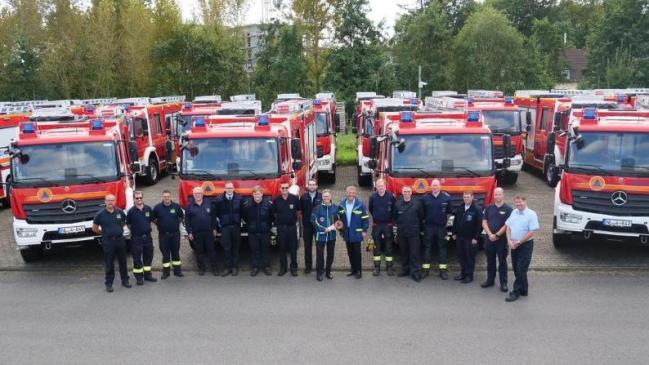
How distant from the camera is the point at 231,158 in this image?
37.4ft

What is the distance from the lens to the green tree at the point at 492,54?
126ft

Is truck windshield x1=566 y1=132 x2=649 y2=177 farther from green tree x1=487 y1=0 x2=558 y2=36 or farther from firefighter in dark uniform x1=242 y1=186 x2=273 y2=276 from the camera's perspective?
green tree x1=487 y1=0 x2=558 y2=36

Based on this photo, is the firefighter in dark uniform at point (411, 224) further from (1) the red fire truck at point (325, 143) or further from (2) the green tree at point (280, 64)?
(2) the green tree at point (280, 64)

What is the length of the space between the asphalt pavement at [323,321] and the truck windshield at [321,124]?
9.58 meters

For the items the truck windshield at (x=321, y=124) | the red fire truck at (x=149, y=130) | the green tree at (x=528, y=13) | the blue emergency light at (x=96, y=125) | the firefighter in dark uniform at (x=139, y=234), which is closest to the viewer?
the firefighter in dark uniform at (x=139, y=234)

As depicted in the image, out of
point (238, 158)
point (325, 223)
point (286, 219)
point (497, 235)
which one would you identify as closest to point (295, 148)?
point (238, 158)

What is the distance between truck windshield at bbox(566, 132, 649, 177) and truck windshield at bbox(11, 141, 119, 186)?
8244 millimetres

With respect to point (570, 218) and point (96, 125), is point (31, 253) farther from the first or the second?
point (570, 218)

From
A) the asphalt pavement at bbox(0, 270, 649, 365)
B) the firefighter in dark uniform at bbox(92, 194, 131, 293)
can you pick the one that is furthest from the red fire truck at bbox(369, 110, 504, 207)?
the firefighter in dark uniform at bbox(92, 194, 131, 293)

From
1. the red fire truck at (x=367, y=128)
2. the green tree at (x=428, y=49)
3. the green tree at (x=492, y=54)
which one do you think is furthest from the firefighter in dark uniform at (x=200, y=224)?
the green tree at (x=428, y=49)

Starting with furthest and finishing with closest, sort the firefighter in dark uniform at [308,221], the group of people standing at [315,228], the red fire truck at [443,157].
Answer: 1. the red fire truck at [443,157]
2. the firefighter in dark uniform at [308,221]
3. the group of people standing at [315,228]

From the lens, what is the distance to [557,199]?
11438 mm

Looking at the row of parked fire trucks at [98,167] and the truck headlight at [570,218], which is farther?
the row of parked fire trucks at [98,167]

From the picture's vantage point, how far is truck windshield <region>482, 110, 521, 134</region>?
19.4 metres
